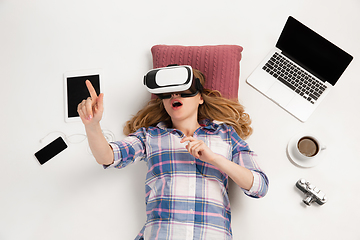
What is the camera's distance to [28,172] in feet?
4.72

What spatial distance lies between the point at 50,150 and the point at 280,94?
142cm

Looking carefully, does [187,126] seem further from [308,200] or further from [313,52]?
[313,52]

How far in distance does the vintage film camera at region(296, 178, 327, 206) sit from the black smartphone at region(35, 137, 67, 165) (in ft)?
4.43

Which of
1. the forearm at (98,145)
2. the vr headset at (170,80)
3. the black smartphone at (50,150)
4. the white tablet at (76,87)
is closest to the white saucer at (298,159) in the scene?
the vr headset at (170,80)

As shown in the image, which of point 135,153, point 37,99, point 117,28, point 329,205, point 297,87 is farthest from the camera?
point 117,28

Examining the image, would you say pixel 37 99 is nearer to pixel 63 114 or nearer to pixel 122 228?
pixel 63 114

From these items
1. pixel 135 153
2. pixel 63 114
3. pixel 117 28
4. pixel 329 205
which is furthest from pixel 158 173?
pixel 117 28

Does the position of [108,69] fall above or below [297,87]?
below

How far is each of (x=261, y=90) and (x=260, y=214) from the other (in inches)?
27.7

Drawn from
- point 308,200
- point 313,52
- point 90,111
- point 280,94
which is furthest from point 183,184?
point 313,52

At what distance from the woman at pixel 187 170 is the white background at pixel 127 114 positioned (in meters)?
0.21

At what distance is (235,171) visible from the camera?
1.03m

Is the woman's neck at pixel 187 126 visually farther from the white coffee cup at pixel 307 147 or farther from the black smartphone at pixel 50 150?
the black smartphone at pixel 50 150

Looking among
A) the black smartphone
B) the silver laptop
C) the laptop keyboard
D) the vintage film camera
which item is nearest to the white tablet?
the black smartphone
